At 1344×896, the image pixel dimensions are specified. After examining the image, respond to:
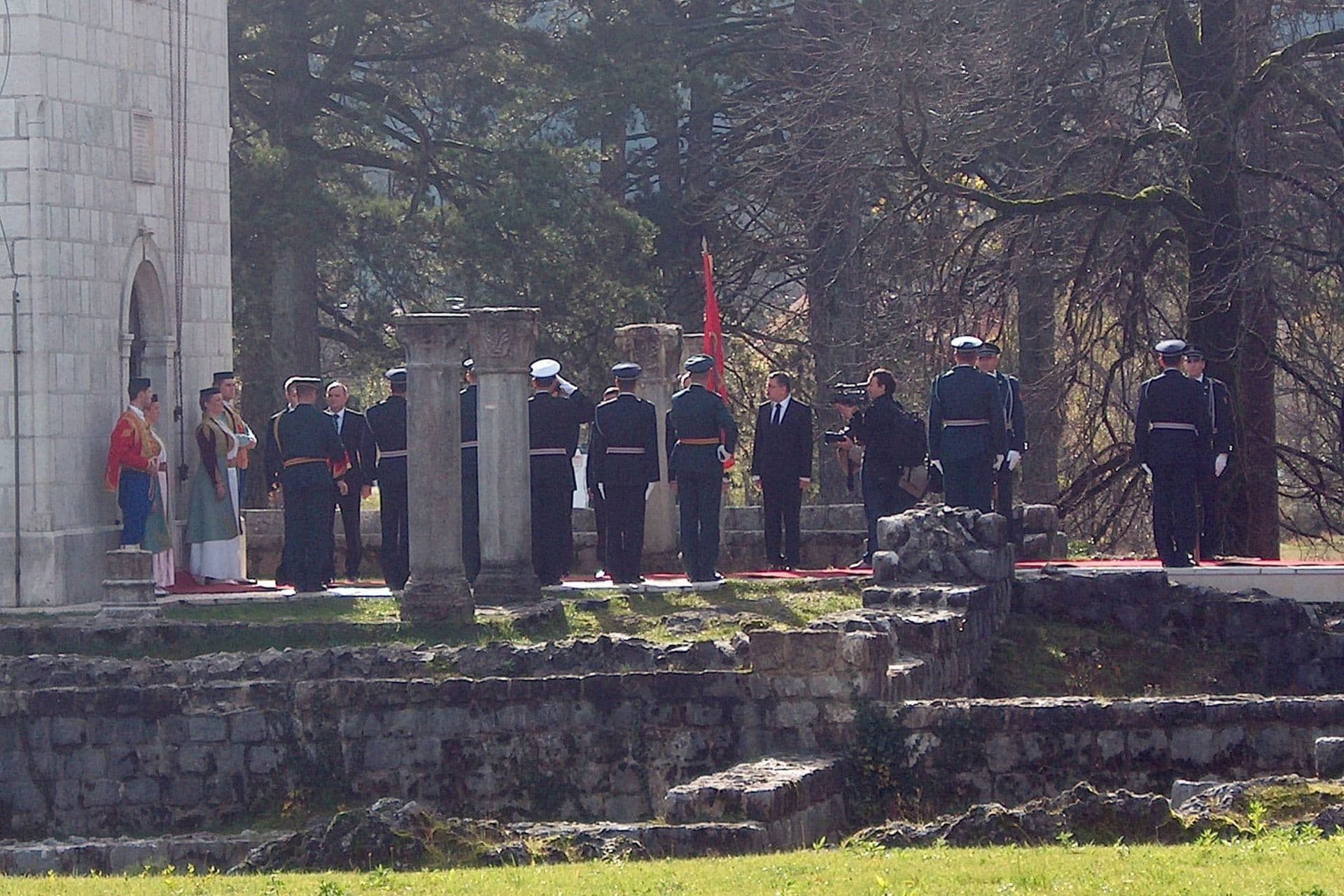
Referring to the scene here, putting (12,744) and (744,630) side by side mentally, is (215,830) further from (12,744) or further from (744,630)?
(744,630)

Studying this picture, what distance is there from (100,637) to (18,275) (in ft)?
11.6

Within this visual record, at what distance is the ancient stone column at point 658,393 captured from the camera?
19.8m

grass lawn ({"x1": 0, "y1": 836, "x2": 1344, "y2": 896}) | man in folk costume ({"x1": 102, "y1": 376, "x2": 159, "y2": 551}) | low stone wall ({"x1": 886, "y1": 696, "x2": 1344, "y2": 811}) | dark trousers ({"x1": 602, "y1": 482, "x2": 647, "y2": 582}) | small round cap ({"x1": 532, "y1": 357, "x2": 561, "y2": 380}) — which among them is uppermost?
small round cap ({"x1": 532, "y1": 357, "x2": 561, "y2": 380})

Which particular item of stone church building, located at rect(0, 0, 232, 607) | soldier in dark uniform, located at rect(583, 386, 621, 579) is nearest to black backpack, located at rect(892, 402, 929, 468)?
soldier in dark uniform, located at rect(583, 386, 621, 579)

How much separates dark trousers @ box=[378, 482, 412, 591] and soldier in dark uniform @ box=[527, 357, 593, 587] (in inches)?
40.9

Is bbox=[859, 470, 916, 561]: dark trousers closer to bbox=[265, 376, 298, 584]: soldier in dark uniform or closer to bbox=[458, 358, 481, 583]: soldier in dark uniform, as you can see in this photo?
bbox=[458, 358, 481, 583]: soldier in dark uniform

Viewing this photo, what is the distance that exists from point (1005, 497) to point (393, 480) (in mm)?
4830

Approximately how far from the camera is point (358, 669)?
14516 millimetres

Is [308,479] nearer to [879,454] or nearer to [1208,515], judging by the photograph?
[879,454]

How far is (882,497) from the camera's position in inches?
733

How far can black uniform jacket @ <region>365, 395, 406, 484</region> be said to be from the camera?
1828cm

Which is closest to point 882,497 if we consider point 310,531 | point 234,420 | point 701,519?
point 701,519

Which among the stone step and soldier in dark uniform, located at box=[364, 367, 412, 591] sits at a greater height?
soldier in dark uniform, located at box=[364, 367, 412, 591]

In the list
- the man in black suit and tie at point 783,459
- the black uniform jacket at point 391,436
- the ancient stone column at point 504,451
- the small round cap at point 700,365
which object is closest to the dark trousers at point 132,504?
the black uniform jacket at point 391,436
